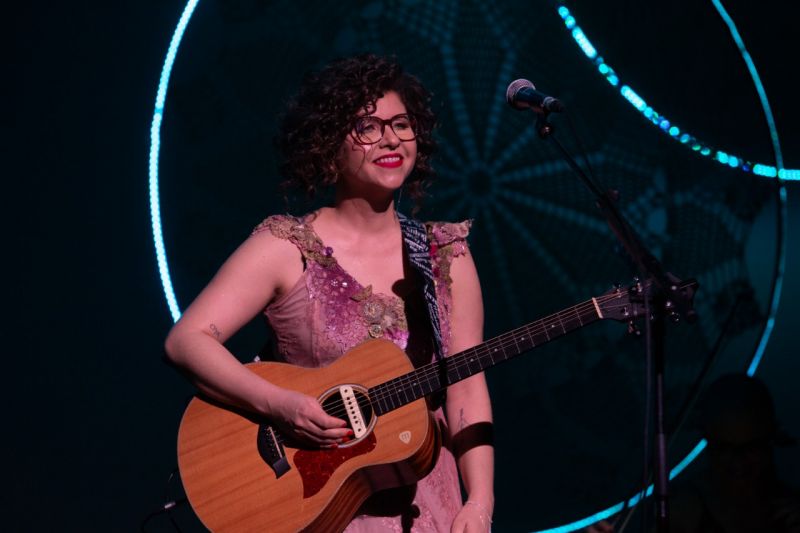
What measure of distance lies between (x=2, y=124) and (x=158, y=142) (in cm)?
64

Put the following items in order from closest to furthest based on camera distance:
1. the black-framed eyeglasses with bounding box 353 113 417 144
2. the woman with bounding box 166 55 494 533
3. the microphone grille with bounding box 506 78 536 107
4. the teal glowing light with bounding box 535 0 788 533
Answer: the microphone grille with bounding box 506 78 536 107, the woman with bounding box 166 55 494 533, the black-framed eyeglasses with bounding box 353 113 417 144, the teal glowing light with bounding box 535 0 788 533

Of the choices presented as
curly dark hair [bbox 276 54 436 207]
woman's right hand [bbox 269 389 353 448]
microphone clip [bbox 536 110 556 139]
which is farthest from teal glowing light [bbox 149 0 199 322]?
microphone clip [bbox 536 110 556 139]

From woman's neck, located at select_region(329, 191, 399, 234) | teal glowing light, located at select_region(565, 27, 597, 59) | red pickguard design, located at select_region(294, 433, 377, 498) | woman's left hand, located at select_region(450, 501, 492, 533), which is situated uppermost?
teal glowing light, located at select_region(565, 27, 597, 59)

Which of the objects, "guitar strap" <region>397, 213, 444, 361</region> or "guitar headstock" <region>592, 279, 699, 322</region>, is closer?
"guitar headstock" <region>592, 279, 699, 322</region>

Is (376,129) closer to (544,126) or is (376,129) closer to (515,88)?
(515,88)

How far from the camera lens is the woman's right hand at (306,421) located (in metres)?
2.85

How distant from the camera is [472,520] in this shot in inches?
112

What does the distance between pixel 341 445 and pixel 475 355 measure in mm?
456

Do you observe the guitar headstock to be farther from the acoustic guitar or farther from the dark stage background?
the dark stage background

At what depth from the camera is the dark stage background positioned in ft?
12.0

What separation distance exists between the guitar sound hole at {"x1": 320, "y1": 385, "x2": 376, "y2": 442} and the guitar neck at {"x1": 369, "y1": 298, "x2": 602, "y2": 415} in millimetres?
25

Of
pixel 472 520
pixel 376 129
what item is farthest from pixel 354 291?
pixel 472 520

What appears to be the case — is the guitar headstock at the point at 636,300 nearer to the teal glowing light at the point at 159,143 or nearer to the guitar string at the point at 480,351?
the guitar string at the point at 480,351

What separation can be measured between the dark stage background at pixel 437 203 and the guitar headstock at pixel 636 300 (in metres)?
1.03
